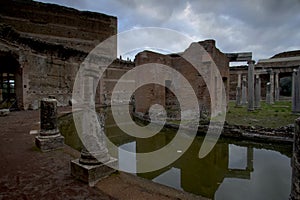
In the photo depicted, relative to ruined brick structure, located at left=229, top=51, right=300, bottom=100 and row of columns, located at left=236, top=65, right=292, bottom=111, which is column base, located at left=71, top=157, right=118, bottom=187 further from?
ruined brick structure, located at left=229, top=51, right=300, bottom=100

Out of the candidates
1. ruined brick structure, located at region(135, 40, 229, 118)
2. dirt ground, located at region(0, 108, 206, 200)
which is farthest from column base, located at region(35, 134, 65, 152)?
ruined brick structure, located at region(135, 40, 229, 118)

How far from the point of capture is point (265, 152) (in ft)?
20.4

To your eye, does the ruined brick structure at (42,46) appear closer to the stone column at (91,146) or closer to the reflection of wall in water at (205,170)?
the reflection of wall in water at (205,170)

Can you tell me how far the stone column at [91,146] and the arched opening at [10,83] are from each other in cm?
1209

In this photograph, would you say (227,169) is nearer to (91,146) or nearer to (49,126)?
(91,146)

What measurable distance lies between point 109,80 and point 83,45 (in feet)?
23.2

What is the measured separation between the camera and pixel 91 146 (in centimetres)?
339

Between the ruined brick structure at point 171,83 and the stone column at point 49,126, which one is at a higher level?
the ruined brick structure at point 171,83

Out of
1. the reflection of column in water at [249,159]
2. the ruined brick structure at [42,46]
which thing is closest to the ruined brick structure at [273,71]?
the ruined brick structure at [42,46]

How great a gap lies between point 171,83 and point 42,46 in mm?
9676

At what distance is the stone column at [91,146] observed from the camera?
10.6ft

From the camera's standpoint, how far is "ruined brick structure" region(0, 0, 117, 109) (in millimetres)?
13445

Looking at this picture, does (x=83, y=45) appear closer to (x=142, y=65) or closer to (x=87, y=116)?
(x=142, y=65)

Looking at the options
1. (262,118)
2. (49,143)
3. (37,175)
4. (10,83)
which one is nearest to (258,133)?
(262,118)
